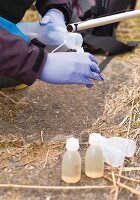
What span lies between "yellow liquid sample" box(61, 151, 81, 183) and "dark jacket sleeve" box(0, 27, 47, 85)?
29cm

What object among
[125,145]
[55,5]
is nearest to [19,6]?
[55,5]

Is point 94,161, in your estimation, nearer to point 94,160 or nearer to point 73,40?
point 94,160

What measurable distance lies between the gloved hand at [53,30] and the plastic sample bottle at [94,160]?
585 mm

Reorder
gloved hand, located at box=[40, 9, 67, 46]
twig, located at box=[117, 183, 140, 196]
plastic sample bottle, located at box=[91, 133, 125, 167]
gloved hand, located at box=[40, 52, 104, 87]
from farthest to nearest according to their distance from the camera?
1. gloved hand, located at box=[40, 9, 67, 46]
2. gloved hand, located at box=[40, 52, 104, 87]
3. plastic sample bottle, located at box=[91, 133, 125, 167]
4. twig, located at box=[117, 183, 140, 196]

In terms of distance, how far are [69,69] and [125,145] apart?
0.30 metres

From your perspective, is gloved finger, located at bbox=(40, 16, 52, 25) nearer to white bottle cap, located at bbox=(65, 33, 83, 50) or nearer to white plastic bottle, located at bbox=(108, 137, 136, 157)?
white bottle cap, located at bbox=(65, 33, 83, 50)

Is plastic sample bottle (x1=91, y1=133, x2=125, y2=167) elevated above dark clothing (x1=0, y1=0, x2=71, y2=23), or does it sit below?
below

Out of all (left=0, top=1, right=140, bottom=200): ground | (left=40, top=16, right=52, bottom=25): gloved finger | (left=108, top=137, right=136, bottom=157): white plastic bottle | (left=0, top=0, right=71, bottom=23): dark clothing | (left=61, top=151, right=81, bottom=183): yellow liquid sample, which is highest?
(left=0, top=0, right=71, bottom=23): dark clothing

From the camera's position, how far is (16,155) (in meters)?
1.38

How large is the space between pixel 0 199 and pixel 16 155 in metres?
0.21

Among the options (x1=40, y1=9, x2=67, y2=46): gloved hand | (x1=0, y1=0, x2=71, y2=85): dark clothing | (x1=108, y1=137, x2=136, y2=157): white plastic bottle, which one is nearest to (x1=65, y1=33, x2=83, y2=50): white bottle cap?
(x1=40, y1=9, x2=67, y2=46): gloved hand

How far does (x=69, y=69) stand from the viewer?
143cm

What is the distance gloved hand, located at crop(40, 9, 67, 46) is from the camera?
171cm

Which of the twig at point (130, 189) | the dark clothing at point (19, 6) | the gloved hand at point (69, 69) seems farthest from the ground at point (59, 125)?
the dark clothing at point (19, 6)
